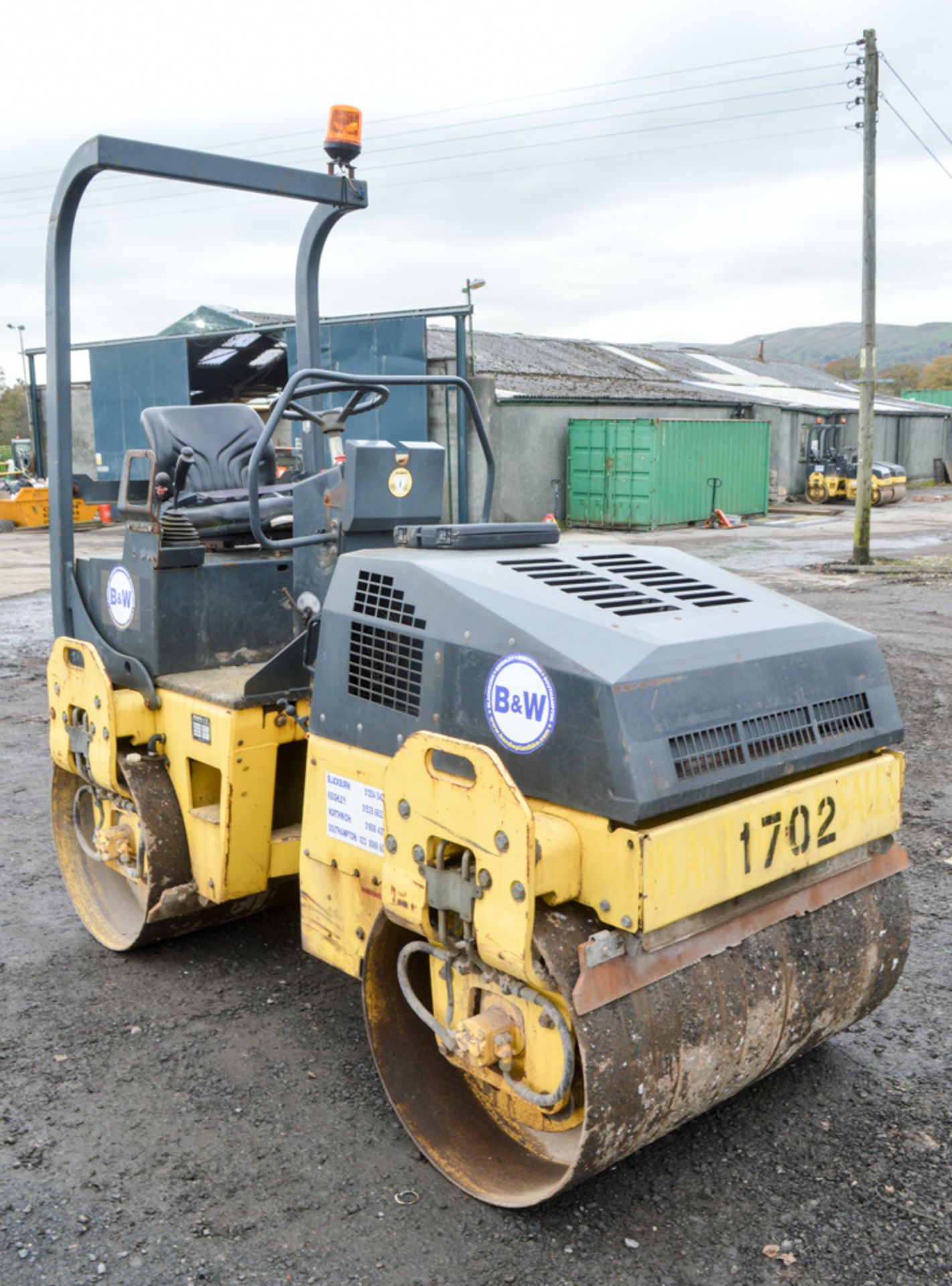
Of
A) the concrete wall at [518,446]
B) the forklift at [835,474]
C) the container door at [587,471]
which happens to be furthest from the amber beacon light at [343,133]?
the forklift at [835,474]

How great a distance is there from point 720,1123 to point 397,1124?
0.83m

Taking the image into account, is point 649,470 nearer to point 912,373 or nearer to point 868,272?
point 868,272

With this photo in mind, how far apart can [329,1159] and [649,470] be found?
19.2m

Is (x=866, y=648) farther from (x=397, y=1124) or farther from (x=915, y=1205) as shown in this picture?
(x=397, y=1124)

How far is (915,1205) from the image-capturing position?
2.67m

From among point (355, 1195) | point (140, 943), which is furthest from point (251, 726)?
point (355, 1195)

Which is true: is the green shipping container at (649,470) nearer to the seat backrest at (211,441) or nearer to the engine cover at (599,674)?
the seat backrest at (211,441)

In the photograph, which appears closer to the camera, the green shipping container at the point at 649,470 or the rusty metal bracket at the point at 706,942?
the rusty metal bracket at the point at 706,942

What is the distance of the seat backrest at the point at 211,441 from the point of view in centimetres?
474

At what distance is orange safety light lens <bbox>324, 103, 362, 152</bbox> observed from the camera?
161 inches

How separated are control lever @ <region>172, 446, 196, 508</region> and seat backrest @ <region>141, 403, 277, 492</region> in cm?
5

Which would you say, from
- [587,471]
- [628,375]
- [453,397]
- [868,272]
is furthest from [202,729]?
[628,375]

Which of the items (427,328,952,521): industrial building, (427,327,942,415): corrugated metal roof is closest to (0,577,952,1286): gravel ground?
(427,328,952,521): industrial building

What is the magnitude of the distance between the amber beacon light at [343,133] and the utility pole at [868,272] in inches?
502
